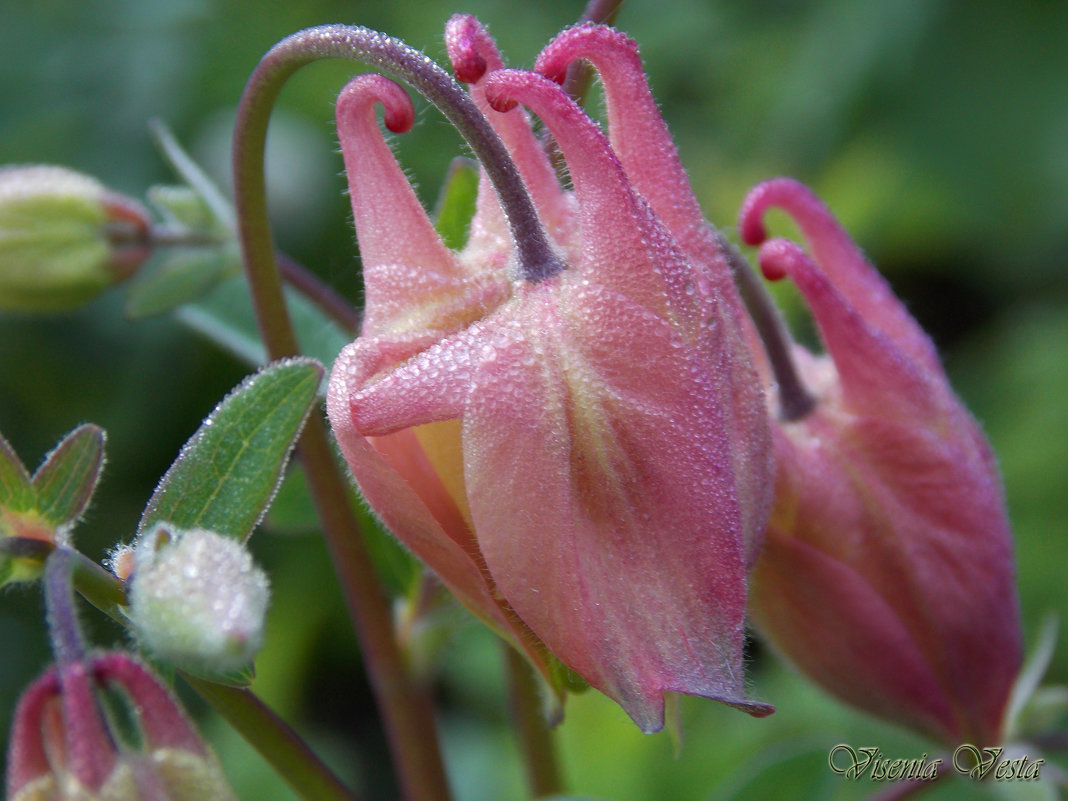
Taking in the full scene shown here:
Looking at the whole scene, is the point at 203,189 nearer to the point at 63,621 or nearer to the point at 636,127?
the point at 636,127

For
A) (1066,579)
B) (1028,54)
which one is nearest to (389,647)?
(1066,579)

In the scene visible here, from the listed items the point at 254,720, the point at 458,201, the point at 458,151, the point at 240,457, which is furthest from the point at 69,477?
the point at 458,151

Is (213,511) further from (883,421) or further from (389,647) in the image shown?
(883,421)

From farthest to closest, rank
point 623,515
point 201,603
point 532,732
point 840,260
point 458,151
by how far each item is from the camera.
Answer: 1. point 458,151
2. point 532,732
3. point 840,260
4. point 623,515
5. point 201,603

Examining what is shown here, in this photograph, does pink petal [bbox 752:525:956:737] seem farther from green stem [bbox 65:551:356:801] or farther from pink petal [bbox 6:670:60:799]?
pink petal [bbox 6:670:60:799]

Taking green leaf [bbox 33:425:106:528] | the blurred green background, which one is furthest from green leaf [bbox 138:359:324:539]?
the blurred green background

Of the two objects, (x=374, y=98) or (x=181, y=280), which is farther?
(x=181, y=280)
